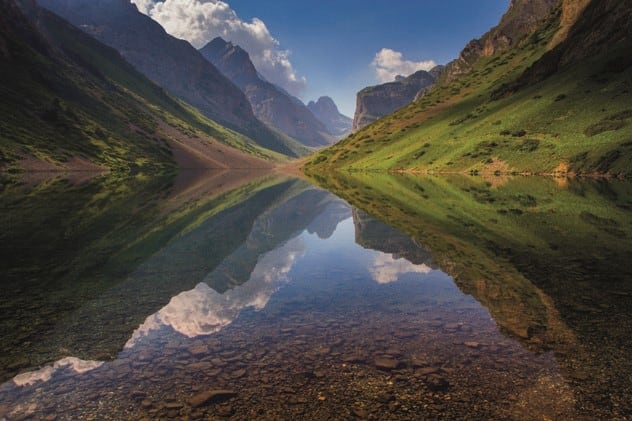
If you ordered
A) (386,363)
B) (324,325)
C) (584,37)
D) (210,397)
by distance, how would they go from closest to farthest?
1. (210,397)
2. (386,363)
3. (324,325)
4. (584,37)

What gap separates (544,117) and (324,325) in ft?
355

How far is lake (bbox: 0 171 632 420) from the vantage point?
Result: 869 centimetres

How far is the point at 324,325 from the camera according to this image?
13.3 meters

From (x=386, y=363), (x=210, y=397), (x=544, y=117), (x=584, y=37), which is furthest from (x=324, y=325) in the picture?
(x=584, y=37)

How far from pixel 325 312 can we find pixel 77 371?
25.5 ft

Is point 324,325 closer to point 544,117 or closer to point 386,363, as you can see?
point 386,363

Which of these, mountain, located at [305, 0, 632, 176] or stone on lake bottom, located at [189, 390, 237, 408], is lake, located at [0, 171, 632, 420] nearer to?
stone on lake bottom, located at [189, 390, 237, 408]

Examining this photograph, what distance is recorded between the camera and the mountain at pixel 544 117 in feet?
268

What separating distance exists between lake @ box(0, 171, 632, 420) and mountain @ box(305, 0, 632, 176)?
213ft

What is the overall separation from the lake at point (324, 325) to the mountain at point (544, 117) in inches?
2550

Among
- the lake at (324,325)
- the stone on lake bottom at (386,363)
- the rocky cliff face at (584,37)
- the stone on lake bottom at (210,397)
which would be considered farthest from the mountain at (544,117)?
the stone on lake bottom at (210,397)

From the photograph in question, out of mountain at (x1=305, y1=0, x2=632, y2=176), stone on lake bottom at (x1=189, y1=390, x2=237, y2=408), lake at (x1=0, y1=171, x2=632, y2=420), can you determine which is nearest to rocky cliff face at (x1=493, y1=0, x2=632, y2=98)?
mountain at (x1=305, y1=0, x2=632, y2=176)

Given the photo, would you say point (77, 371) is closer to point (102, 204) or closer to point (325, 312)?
point (325, 312)

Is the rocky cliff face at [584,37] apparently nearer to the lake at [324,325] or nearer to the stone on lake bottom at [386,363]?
the lake at [324,325]
